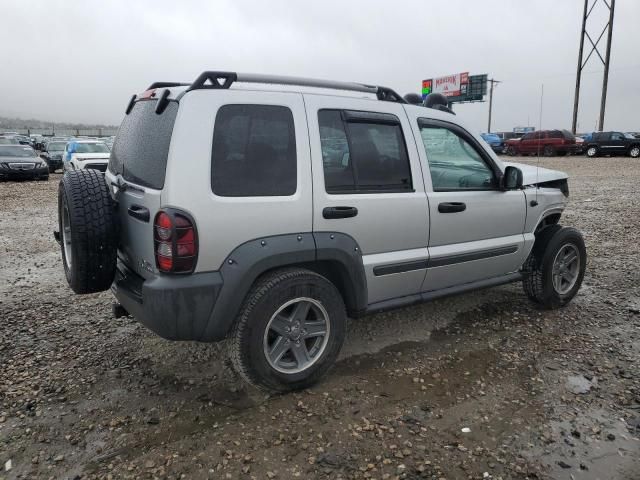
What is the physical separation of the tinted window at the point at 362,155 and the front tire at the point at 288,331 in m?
0.67

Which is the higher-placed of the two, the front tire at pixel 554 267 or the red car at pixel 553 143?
the red car at pixel 553 143

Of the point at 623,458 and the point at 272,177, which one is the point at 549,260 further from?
the point at 272,177

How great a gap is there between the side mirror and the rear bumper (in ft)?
8.15

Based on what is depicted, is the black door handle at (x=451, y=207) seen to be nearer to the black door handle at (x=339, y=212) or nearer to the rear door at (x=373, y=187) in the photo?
the rear door at (x=373, y=187)

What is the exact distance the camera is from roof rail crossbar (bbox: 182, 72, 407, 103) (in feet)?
9.61

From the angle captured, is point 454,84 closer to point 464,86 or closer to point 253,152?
point 464,86

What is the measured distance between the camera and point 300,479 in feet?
8.13

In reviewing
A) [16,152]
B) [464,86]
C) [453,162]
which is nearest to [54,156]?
[16,152]

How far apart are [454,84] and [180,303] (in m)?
57.9

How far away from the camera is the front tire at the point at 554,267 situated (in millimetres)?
4543

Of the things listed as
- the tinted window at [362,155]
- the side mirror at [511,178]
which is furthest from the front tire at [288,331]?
the side mirror at [511,178]

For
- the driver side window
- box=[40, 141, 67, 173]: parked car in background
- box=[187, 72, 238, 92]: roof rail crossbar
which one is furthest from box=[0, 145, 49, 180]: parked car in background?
the driver side window

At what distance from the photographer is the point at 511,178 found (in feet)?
13.1

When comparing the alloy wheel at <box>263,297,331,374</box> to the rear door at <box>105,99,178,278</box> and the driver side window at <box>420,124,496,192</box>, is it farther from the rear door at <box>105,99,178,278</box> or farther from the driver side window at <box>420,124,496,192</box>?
the driver side window at <box>420,124,496,192</box>
